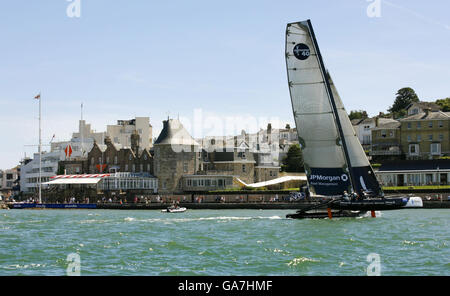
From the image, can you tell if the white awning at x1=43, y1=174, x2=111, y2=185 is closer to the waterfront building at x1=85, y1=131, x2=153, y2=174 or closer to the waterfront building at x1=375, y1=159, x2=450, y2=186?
the waterfront building at x1=85, y1=131, x2=153, y2=174

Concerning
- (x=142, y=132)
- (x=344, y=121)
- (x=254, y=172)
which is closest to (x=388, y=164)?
(x=254, y=172)

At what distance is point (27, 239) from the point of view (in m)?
32.5

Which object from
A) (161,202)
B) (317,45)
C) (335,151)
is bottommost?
(161,202)

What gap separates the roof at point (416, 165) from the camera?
7862 centimetres

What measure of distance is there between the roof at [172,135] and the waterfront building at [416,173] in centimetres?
2712

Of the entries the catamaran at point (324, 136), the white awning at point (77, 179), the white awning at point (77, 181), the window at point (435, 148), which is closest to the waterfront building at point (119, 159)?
the white awning at point (77, 179)

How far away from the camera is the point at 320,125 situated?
42.8 metres

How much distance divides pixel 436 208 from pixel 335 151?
25099 mm

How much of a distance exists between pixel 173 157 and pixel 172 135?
10.2 feet

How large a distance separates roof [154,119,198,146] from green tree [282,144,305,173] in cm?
1652

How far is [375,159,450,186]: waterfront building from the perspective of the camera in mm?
77812

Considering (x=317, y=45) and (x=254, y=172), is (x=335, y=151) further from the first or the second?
(x=254, y=172)

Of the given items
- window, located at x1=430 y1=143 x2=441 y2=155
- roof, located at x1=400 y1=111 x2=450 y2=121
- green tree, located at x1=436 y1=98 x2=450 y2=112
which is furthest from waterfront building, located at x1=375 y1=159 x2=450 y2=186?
green tree, located at x1=436 y1=98 x2=450 y2=112

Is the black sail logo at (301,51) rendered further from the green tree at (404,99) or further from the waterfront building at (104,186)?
the green tree at (404,99)
